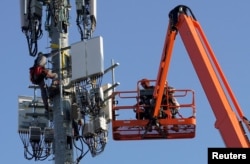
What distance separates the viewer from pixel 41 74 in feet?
102

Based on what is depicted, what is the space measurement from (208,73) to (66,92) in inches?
453

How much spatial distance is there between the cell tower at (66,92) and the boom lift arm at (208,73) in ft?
17.0

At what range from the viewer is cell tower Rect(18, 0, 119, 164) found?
3086cm

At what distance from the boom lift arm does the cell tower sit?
519 cm

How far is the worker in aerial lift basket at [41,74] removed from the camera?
102 feet

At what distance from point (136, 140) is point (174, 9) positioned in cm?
574

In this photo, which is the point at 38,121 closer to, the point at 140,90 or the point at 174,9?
the point at 140,90

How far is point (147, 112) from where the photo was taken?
27.5m

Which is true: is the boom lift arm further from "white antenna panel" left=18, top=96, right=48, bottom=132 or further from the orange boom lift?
"white antenna panel" left=18, top=96, right=48, bottom=132

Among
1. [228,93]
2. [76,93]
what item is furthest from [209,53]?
[76,93]

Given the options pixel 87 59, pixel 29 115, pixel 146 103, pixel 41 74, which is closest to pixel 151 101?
pixel 146 103

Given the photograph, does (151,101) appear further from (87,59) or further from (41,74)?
(41,74)

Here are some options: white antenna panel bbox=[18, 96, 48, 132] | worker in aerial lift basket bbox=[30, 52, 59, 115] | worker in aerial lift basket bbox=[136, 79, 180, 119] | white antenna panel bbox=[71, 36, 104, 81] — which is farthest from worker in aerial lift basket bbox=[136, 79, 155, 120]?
white antenna panel bbox=[18, 96, 48, 132]

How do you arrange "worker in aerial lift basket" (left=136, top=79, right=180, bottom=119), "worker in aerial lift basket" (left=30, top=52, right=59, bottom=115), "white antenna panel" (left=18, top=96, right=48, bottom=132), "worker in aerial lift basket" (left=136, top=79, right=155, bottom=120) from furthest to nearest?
1. "white antenna panel" (left=18, top=96, right=48, bottom=132)
2. "worker in aerial lift basket" (left=30, top=52, right=59, bottom=115)
3. "worker in aerial lift basket" (left=136, top=79, right=180, bottom=119)
4. "worker in aerial lift basket" (left=136, top=79, right=155, bottom=120)
